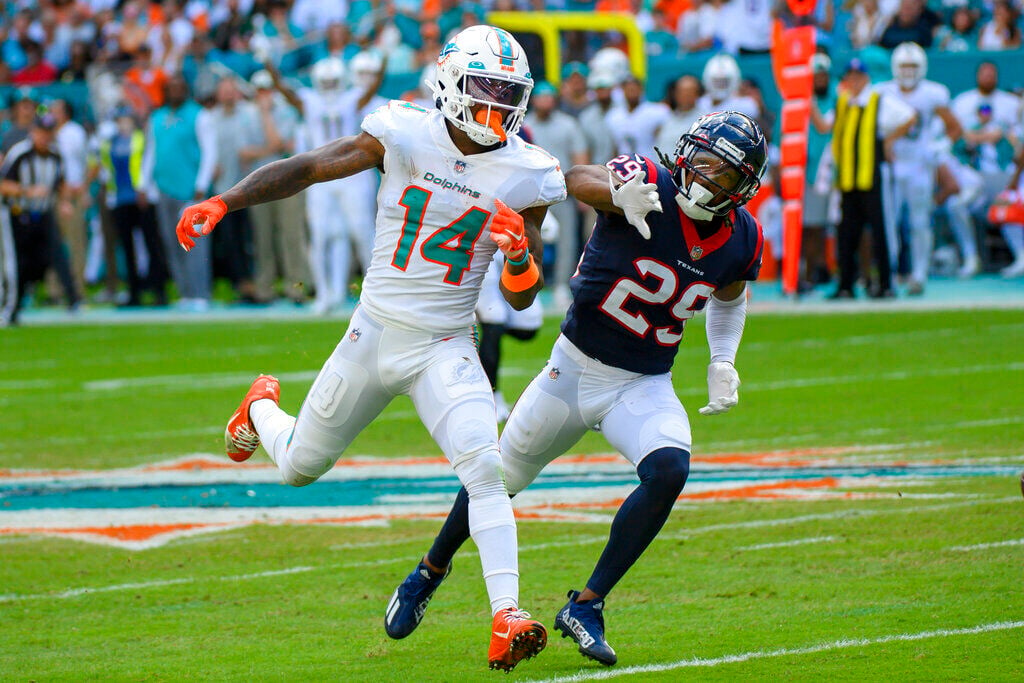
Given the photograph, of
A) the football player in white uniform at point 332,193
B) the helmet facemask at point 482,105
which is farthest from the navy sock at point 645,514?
the football player in white uniform at point 332,193

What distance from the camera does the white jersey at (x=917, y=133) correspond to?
14781 millimetres

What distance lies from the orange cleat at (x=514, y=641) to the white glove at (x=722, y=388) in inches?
47.6

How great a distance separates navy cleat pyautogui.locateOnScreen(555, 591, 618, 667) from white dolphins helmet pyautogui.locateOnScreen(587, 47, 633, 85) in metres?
12.0

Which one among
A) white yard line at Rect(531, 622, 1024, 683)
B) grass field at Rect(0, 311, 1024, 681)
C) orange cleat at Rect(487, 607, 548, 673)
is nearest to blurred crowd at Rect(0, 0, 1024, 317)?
grass field at Rect(0, 311, 1024, 681)

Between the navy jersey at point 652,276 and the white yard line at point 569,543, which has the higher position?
the navy jersey at point 652,276

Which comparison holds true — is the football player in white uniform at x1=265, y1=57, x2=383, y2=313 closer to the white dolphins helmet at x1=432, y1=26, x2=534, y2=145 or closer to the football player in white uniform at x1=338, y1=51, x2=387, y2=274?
the football player in white uniform at x1=338, y1=51, x2=387, y2=274

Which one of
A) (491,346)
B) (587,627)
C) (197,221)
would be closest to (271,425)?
(197,221)

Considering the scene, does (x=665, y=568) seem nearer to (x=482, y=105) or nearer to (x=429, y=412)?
(x=429, y=412)

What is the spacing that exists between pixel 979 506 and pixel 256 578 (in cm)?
319

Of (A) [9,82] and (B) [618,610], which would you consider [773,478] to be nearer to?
(B) [618,610]

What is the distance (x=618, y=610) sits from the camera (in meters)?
5.52

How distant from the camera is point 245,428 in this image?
586 cm

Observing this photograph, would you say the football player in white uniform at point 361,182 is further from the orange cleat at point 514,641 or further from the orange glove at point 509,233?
the orange cleat at point 514,641

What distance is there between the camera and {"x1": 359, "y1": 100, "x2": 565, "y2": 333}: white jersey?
16.5 feet
